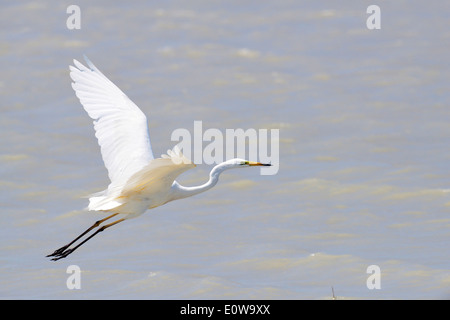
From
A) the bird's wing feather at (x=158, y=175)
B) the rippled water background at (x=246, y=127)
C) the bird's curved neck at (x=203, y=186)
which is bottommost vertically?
the rippled water background at (x=246, y=127)

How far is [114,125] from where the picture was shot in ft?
34.6

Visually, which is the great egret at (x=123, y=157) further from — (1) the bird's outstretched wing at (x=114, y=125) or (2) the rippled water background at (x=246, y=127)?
(2) the rippled water background at (x=246, y=127)

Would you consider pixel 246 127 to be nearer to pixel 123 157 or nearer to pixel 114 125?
pixel 114 125

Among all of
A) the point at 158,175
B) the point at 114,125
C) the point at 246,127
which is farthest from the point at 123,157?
the point at 246,127

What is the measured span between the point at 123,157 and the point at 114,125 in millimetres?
391

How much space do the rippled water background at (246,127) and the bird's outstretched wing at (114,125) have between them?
1632mm

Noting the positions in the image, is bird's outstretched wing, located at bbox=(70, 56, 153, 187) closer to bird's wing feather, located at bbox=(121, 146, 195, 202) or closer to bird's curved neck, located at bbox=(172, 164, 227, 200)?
bird's wing feather, located at bbox=(121, 146, 195, 202)

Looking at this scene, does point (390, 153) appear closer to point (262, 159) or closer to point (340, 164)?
point (340, 164)

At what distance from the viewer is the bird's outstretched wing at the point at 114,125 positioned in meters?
10.3

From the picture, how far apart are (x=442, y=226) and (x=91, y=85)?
437cm

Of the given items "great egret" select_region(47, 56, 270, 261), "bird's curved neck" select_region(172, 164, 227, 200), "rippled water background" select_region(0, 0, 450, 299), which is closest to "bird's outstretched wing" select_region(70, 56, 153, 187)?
"great egret" select_region(47, 56, 270, 261)

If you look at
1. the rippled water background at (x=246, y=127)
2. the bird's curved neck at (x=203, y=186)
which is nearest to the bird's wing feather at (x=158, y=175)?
the bird's curved neck at (x=203, y=186)

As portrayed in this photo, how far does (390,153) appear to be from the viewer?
1486 cm

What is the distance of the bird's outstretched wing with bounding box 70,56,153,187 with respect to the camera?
10.3m
